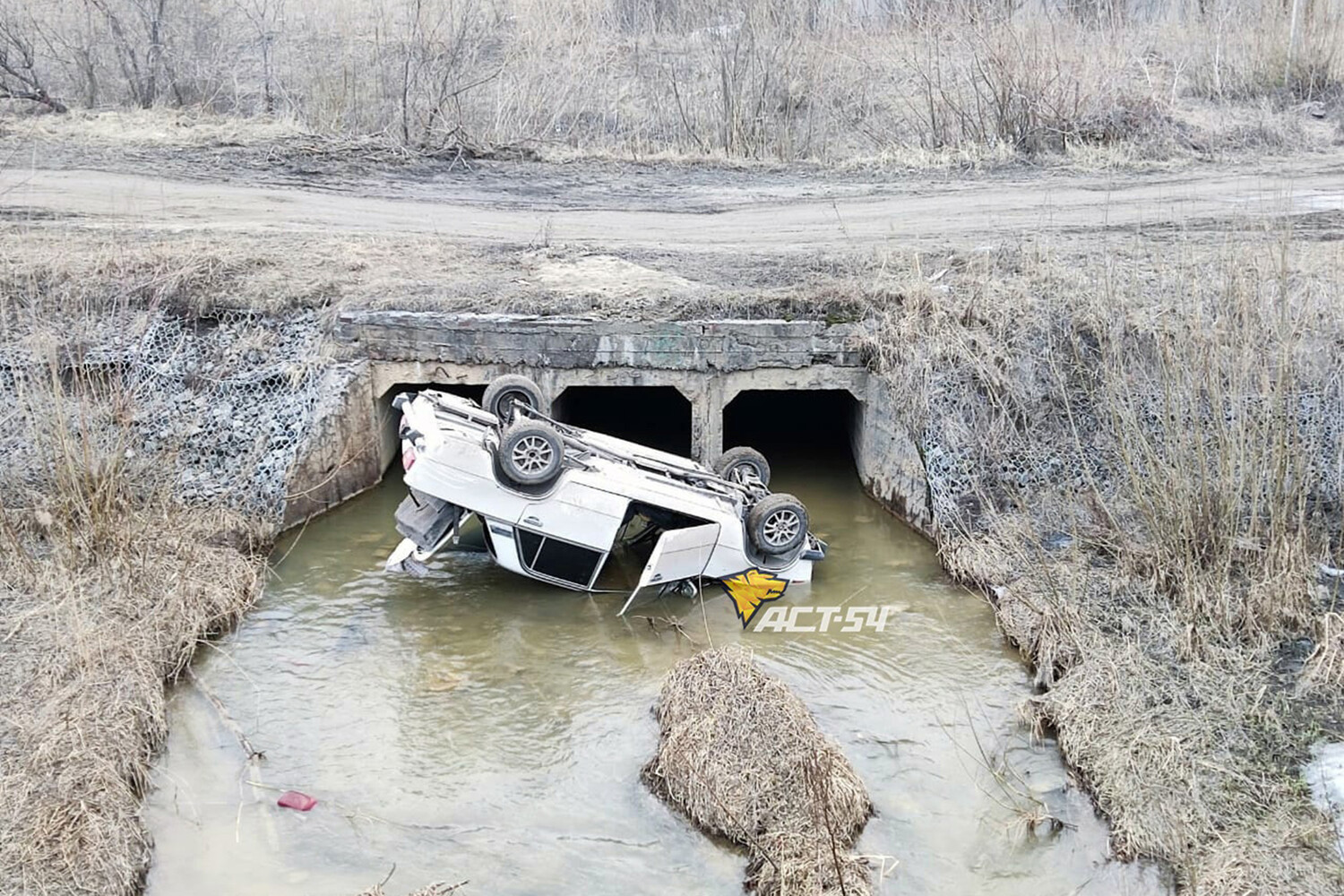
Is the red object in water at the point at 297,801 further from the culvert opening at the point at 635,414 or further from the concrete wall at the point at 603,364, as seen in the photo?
the culvert opening at the point at 635,414

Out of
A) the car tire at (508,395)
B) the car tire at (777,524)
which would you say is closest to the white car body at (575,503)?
the car tire at (777,524)

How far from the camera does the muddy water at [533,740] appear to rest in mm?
7223

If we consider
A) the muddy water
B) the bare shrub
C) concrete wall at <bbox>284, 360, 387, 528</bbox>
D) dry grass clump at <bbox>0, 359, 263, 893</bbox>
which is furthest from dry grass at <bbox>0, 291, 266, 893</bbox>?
the bare shrub

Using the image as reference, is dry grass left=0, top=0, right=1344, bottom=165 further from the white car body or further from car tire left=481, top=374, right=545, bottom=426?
the white car body

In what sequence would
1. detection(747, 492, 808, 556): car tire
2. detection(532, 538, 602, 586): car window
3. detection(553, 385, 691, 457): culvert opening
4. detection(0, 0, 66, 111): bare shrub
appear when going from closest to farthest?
detection(532, 538, 602, 586): car window, detection(747, 492, 808, 556): car tire, detection(553, 385, 691, 457): culvert opening, detection(0, 0, 66, 111): bare shrub

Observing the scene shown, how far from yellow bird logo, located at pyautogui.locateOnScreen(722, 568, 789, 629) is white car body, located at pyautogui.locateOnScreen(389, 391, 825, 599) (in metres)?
0.06

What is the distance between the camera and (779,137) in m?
20.3

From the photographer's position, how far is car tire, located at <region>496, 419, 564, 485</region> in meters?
9.44

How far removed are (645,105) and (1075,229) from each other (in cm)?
878

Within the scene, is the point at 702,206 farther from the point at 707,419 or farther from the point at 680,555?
the point at 680,555

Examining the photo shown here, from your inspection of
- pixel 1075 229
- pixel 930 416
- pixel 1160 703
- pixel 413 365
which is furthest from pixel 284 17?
pixel 1160 703

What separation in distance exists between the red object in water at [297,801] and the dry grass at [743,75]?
13.6m

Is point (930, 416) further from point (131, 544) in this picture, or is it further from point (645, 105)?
point (645, 105)

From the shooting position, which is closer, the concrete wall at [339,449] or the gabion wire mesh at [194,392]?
the gabion wire mesh at [194,392]
